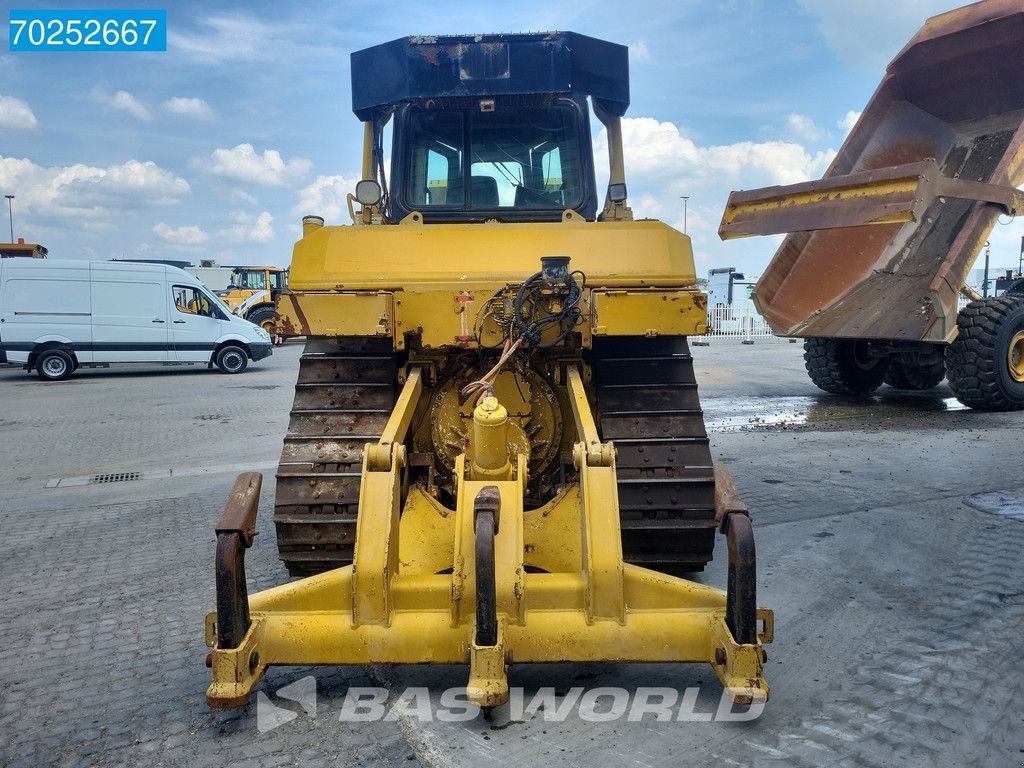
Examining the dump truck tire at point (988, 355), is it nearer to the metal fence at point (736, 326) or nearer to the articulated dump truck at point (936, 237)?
the articulated dump truck at point (936, 237)

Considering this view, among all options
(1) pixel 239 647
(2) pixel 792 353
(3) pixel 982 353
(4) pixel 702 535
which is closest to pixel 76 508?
(1) pixel 239 647

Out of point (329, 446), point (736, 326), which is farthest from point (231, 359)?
point (736, 326)

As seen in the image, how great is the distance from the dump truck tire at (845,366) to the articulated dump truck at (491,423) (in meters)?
7.23

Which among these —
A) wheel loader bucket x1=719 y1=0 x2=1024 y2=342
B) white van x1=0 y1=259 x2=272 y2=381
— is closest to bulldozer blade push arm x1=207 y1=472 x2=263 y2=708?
wheel loader bucket x1=719 y1=0 x2=1024 y2=342

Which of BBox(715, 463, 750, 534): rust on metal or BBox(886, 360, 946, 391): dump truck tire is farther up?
BBox(886, 360, 946, 391): dump truck tire

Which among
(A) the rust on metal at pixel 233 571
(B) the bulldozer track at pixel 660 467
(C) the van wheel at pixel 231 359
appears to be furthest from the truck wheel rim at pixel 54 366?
(B) the bulldozer track at pixel 660 467

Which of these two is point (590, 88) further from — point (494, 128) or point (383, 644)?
point (383, 644)

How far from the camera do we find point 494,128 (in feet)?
16.1

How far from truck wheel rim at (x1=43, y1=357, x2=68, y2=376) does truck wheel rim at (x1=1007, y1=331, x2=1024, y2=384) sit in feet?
53.3

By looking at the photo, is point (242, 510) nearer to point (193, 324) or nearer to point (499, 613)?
point (499, 613)

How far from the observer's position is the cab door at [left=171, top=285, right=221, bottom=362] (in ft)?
52.7

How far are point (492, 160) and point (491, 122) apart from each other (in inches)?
9.3

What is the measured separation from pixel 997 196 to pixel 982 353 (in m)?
2.98

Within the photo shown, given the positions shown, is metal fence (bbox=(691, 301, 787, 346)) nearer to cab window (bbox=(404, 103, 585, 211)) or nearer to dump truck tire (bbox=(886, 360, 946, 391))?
dump truck tire (bbox=(886, 360, 946, 391))
